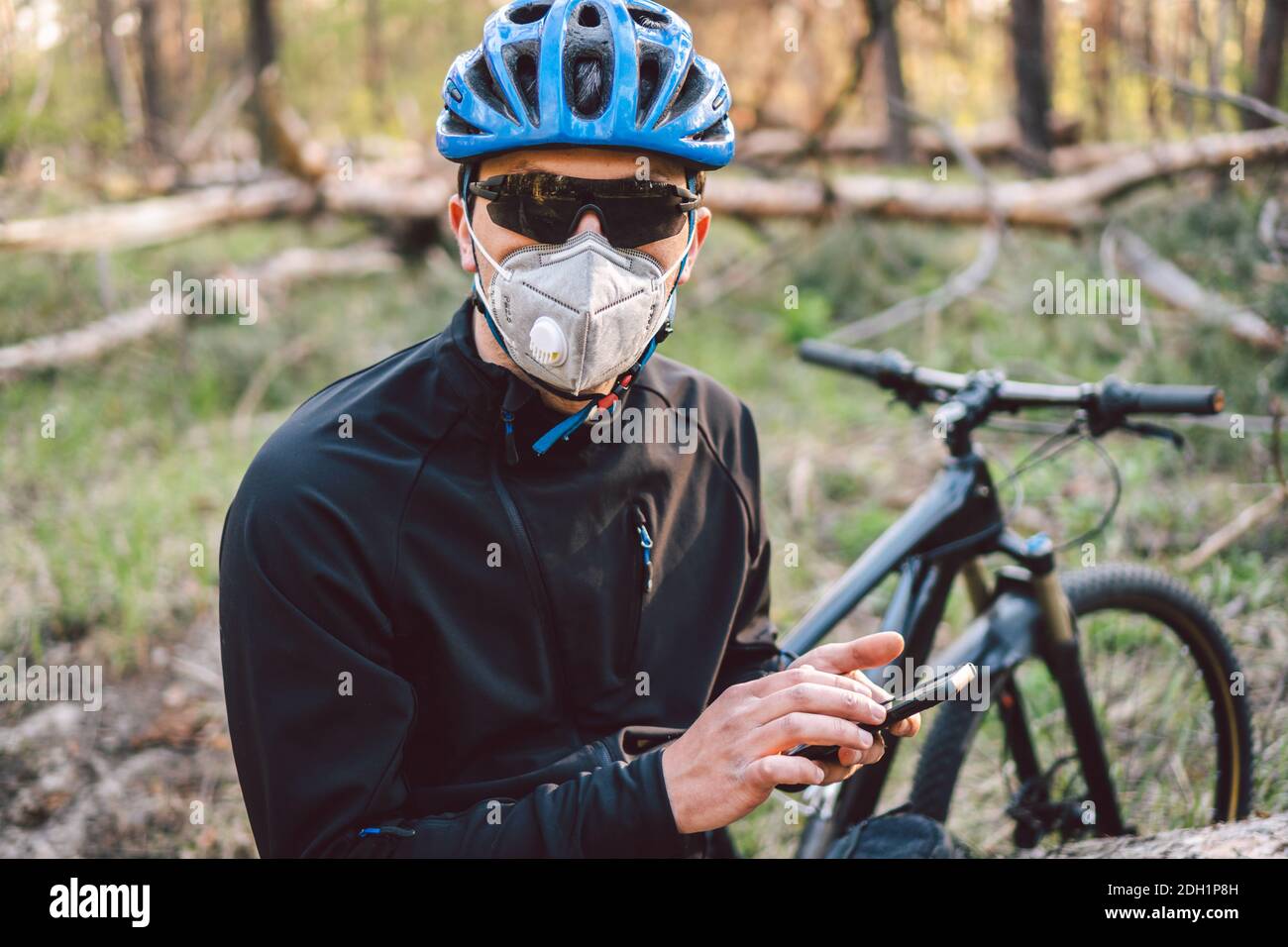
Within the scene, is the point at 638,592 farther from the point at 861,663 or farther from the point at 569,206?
the point at 569,206

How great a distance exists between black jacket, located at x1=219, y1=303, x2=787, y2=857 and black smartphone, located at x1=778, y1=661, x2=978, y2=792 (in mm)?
257

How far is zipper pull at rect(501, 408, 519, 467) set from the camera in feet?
6.11

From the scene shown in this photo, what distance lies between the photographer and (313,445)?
175 cm

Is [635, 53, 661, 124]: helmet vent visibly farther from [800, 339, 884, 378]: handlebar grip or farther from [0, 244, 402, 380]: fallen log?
[0, 244, 402, 380]: fallen log

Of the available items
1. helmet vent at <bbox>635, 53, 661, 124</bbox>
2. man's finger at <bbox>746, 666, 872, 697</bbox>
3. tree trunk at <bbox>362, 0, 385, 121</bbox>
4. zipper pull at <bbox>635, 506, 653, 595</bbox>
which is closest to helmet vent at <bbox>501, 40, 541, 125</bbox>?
helmet vent at <bbox>635, 53, 661, 124</bbox>

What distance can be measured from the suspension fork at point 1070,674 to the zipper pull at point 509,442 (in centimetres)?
144

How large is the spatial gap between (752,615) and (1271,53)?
24.8 feet

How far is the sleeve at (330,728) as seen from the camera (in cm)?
163

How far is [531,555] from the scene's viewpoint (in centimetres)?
186

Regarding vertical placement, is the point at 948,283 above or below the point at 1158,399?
above

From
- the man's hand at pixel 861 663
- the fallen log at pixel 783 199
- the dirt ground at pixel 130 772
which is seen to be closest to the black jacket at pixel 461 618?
the man's hand at pixel 861 663

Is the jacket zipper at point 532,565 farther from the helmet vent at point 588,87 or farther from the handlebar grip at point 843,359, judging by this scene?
the handlebar grip at point 843,359

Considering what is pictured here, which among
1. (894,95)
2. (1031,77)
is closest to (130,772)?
(1031,77)
